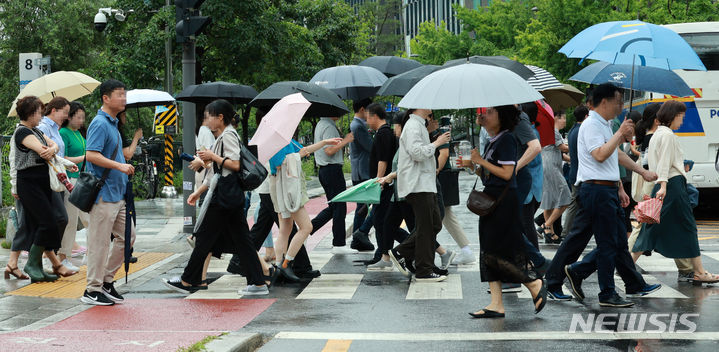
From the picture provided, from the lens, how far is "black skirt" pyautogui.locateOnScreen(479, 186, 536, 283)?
7.32m

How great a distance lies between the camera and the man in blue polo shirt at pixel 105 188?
26.7 ft

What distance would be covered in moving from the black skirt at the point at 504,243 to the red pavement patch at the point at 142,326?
2.02m

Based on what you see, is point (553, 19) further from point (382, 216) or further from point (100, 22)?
point (382, 216)

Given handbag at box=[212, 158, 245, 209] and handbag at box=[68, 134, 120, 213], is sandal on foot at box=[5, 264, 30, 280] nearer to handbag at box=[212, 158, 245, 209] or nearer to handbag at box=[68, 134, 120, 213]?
handbag at box=[68, 134, 120, 213]

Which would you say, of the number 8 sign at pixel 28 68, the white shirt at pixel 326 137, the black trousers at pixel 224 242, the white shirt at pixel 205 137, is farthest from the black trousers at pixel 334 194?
the number 8 sign at pixel 28 68

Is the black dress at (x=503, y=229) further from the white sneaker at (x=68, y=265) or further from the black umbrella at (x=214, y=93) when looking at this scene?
the black umbrella at (x=214, y=93)

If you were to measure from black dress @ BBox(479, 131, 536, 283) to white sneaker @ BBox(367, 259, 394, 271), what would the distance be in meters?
3.04

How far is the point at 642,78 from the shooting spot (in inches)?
357

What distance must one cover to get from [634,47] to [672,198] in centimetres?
180

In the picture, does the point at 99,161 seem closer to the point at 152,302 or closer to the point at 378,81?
the point at 152,302

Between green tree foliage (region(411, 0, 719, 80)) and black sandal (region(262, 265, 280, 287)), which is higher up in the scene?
green tree foliage (region(411, 0, 719, 80))

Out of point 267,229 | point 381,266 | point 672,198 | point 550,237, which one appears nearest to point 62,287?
point 267,229

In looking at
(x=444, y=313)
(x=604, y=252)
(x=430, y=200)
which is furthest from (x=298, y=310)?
(x=604, y=252)

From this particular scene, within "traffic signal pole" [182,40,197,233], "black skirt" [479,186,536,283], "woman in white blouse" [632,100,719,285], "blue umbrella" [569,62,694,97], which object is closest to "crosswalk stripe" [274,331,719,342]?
"black skirt" [479,186,536,283]
